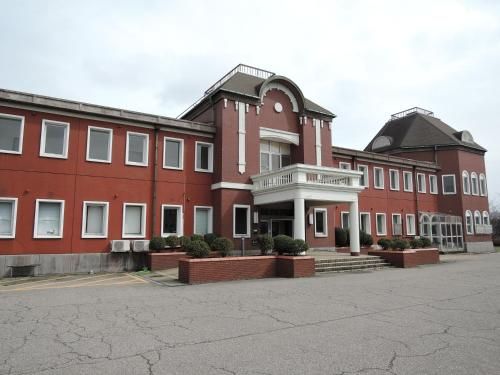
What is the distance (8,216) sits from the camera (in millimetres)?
16344

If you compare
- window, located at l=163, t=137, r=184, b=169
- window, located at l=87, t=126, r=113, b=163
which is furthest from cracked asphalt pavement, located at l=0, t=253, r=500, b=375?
window, located at l=163, t=137, r=184, b=169

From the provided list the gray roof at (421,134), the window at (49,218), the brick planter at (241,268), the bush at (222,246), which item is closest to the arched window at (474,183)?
the gray roof at (421,134)

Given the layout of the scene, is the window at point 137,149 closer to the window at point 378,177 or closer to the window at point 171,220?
the window at point 171,220

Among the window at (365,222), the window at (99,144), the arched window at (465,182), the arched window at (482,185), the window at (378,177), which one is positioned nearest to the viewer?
the window at (99,144)

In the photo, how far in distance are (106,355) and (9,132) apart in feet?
48.8

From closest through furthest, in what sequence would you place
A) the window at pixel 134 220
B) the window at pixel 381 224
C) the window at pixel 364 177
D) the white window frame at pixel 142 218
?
the white window frame at pixel 142 218 < the window at pixel 134 220 < the window at pixel 364 177 < the window at pixel 381 224

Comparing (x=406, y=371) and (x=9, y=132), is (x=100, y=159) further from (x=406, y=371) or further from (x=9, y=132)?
Answer: (x=406, y=371)

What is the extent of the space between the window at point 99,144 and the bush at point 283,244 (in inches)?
362

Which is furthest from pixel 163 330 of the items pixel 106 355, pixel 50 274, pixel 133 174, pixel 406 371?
pixel 133 174

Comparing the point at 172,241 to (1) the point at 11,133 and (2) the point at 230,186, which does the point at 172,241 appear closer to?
(2) the point at 230,186

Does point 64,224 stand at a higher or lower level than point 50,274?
higher

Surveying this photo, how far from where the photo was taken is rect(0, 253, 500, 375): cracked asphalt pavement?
5086 mm

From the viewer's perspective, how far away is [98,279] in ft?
49.7

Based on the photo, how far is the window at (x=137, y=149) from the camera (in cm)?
1936
